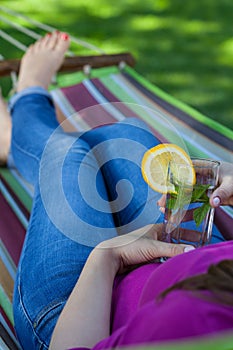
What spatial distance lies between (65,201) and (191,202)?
0.83ft

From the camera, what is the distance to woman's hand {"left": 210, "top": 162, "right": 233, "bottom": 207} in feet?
3.68

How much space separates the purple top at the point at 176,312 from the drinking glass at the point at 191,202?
0.27 metres

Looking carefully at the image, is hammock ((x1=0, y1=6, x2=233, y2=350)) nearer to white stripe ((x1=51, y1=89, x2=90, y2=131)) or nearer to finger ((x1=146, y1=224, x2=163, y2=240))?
white stripe ((x1=51, y1=89, x2=90, y2=131))

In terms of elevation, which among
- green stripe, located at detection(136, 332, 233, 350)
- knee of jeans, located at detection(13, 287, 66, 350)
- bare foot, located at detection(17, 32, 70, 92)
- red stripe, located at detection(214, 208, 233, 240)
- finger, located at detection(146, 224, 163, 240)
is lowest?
red stripe, located at detection(214, 208, 233, 240)

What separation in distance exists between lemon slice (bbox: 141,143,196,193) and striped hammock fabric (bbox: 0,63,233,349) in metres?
0.28

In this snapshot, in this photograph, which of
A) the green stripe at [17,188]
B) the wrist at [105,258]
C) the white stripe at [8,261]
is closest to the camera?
the wrist at [105,258]

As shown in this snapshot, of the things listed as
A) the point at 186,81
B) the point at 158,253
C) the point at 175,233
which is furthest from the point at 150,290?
the point at 186,81

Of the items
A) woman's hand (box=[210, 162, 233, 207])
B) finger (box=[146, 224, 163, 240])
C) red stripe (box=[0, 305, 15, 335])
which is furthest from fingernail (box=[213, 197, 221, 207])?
red stripe (box=[0, 305, 15, 335])

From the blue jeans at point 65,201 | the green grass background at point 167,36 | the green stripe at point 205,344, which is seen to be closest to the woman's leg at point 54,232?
the blue jeans at point 65,201

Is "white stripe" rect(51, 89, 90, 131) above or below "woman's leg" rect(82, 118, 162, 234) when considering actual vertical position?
above

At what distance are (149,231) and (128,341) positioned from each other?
1.42 feet

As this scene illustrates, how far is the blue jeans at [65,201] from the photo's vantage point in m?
1.07

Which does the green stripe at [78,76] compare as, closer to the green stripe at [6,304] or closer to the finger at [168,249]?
the green stripe at [6,304]

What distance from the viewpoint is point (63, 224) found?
3.83 ft
